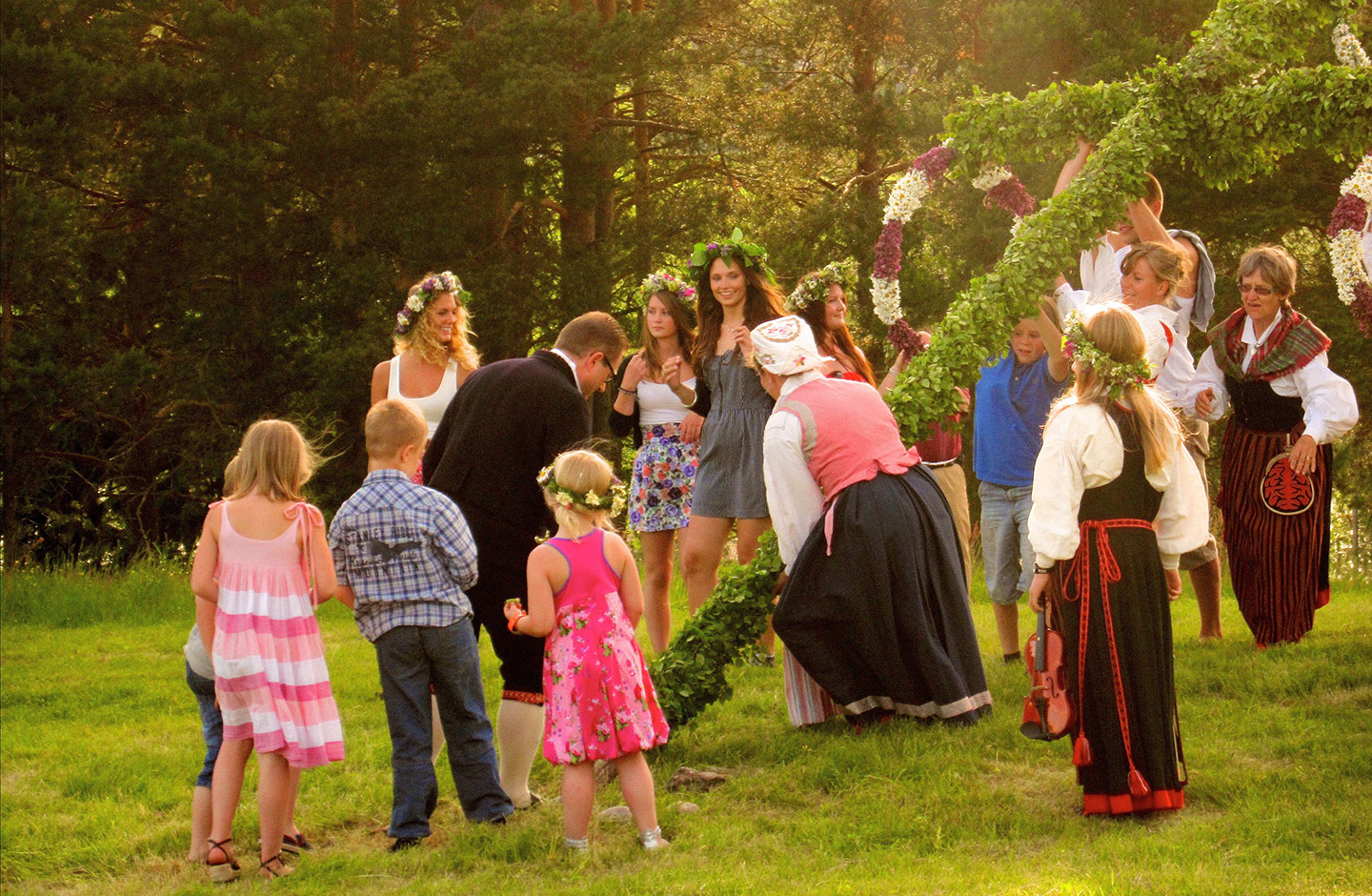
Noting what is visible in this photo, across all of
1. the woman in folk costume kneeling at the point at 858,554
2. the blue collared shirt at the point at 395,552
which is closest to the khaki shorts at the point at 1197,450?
the woman in folk costume kneeling at the point at 858,554

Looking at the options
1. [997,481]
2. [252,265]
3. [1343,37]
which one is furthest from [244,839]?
[252,265]

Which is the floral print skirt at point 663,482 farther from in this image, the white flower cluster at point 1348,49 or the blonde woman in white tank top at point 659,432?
the white flower cluster at point 1348,49

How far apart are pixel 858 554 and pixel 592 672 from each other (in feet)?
4.79

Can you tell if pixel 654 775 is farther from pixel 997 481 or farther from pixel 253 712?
pixel 997 481

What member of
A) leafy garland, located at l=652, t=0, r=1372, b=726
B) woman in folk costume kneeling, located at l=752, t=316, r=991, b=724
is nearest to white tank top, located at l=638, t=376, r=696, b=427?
leafy garland, located at l=652, t=0, r=1372, b=726

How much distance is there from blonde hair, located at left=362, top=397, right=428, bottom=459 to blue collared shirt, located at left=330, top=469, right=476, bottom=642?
0.30ft

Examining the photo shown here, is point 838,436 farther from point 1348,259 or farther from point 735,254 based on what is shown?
point 1348,259

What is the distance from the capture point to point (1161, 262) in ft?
21.4

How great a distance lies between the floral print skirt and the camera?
7.73 metres

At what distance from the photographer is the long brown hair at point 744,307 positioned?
7.18 metres

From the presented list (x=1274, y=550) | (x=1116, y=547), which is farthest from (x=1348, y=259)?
(x=1116, y=547)

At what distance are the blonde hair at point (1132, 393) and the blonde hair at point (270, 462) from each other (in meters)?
2.77

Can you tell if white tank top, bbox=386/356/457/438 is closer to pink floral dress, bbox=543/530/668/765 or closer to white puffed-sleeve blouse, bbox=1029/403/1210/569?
pink floral dress, bbox=543/530/668/765

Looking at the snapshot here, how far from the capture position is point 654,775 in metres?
6.00
